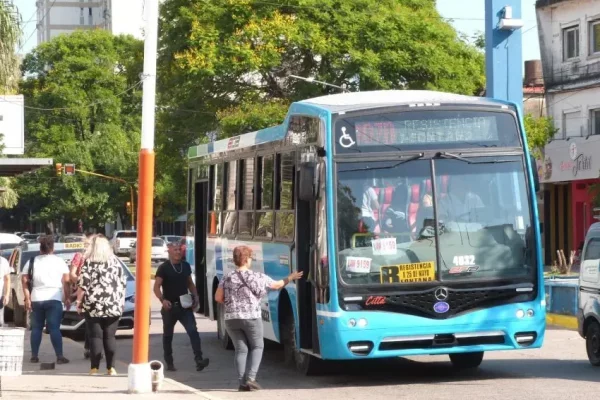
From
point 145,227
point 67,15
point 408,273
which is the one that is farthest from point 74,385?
point 67,15

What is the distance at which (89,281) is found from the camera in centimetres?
1482

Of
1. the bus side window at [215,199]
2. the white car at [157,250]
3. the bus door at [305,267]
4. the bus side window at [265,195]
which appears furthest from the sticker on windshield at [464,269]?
the white car at [157,250]

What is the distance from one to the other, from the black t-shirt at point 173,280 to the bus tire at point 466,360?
11.1 feet

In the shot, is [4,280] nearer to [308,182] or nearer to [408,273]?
[308,182]

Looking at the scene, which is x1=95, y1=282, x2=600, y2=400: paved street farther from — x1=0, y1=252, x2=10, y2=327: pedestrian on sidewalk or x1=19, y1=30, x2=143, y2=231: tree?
x1=19, y1=30, x2=143, y2=231: tree

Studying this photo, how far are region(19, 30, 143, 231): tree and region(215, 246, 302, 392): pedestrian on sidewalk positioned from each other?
6813cm

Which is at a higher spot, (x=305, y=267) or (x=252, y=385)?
(x=305, y=267)

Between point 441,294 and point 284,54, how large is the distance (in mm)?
29973

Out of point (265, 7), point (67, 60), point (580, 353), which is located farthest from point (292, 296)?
point (67, 60)

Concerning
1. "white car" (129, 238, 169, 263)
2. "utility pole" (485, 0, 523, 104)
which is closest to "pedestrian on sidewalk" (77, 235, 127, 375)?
"utility pole" (485, 0, 523, 104)

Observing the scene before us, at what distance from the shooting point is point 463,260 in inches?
540

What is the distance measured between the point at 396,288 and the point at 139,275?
268cm

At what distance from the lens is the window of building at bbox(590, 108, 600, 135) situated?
4256cm

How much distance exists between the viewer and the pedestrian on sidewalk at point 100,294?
14794mm
